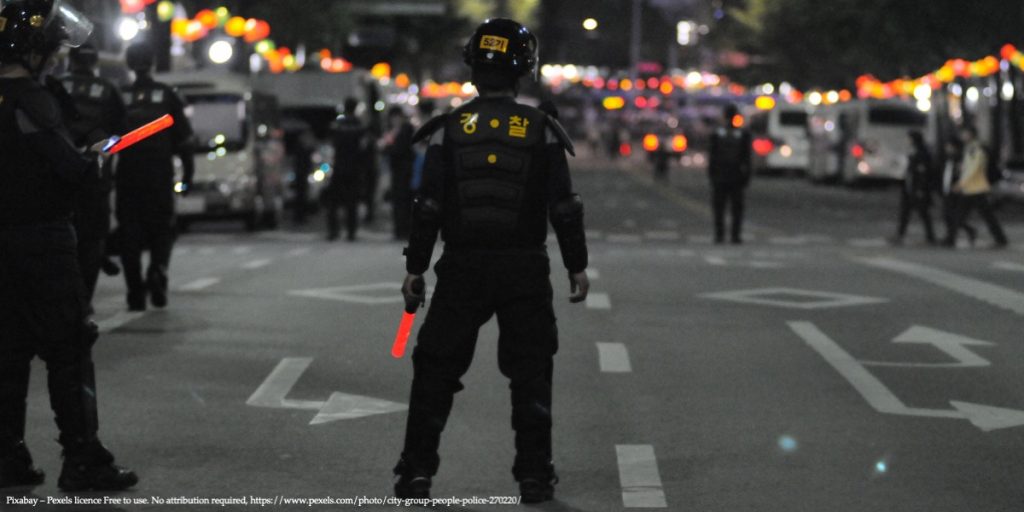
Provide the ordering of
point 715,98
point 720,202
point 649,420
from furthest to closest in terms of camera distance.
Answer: point 715,98, point 720,202, point 649,420

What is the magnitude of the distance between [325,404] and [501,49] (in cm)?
293

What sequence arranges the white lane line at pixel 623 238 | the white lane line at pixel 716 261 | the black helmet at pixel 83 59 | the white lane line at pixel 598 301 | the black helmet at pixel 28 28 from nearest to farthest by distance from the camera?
the black helmet at pixel 28 28 → the black helmet at pixel 83 59 → the white lane line at pixel 598 301 → the white lane line at pixel 716 261 → the white lane line at pixel 623 238

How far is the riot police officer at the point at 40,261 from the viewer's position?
23.4ft

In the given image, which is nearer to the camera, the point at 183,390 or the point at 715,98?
the point at 183,390

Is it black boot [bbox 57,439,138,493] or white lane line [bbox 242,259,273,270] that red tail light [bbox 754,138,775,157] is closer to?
white lane line [bbox 242,259,273,270]

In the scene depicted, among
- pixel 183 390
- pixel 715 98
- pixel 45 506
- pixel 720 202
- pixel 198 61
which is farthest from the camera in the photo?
pixel 715 98

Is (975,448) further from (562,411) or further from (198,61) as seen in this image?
(198,61)

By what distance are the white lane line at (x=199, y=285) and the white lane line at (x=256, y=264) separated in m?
1.79

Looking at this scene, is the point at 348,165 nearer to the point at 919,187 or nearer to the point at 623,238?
the point at 623,238

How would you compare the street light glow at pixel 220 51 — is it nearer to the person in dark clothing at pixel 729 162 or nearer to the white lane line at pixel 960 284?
the person in dark clothing at pixel 729 162

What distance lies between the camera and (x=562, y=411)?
934 cm

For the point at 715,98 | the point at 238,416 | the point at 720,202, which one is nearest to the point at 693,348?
the point at 238,416

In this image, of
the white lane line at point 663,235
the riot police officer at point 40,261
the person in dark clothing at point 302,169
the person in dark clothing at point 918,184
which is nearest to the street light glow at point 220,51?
the person in dark clothing at point 302,169

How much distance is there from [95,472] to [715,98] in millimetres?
131690
